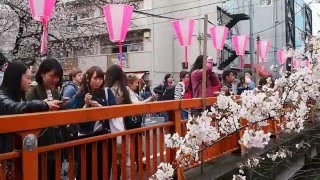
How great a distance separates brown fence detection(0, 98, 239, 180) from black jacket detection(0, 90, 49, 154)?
0.32 meters

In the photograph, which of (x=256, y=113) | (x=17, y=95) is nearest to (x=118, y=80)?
(x=17, y=95)

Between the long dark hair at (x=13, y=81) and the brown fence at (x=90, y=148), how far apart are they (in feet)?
2.45

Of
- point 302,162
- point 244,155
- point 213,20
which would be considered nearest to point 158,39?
point 213,20

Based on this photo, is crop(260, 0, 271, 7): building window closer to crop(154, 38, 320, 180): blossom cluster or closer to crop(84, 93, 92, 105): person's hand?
crop(154, 38, 320, 180): blossom cluster

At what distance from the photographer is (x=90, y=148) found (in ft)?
10.3

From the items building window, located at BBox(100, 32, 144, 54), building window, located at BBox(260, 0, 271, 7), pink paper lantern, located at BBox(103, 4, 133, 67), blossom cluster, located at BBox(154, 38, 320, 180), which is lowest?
blossom cluster, located at BBox(154, 38, 320, 180)

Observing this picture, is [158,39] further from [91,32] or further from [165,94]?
[165,94]

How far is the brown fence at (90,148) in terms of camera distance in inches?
90.4

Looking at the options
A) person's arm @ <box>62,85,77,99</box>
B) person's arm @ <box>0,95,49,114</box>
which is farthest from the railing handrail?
person's arm @ <box>62,85,77,99</box>

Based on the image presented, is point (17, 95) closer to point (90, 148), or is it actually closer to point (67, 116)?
point (90, 148)

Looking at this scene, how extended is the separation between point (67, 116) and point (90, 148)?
0.63 meters

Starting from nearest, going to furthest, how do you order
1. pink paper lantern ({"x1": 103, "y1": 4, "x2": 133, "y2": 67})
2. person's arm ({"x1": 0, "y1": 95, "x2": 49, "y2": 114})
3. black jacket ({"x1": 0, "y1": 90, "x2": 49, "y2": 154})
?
black jacket ({"x1": 0, "y1": 90, "x2": 49, "y2": 154}) < person's arm ({"x1": 0, "y1": 95, "x2": 49, "y2": 114}) < pink paper lantern ({"x1": 103, "y1": 4, "x2": 133, "y2": 67})

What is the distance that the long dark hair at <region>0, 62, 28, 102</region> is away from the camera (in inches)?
130

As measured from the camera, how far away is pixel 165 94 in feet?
31.5
